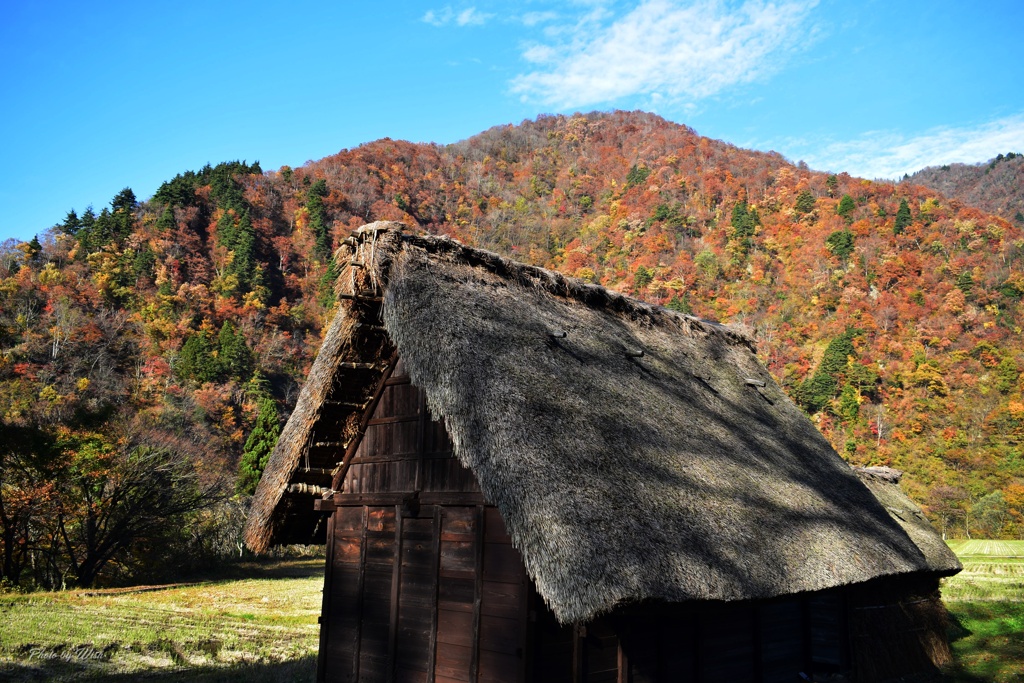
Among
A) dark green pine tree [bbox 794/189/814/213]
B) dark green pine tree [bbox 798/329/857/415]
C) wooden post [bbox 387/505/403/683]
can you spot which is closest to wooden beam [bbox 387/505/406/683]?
wooden post [bbox 387/505/403/683]

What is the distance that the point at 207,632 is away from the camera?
50.0ft

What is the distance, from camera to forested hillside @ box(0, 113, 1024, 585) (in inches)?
1059

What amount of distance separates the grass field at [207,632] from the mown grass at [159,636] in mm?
19

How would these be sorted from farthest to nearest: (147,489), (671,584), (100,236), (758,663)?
1. (100,236)
2. (147,489)
3. (758,663)
4. (671,584)

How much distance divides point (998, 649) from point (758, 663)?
878 centimetres

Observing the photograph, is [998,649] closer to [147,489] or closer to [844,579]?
[844,579]

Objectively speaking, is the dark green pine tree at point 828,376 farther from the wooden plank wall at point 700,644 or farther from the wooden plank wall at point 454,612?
the wooden plank wall at point 454,612

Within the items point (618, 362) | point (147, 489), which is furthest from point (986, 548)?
point (147, 489)

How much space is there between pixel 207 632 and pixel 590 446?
12635 millimetres

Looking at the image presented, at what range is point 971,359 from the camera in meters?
50.9

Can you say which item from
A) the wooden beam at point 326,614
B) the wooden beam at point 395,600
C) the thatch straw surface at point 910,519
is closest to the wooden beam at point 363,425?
the wooden beam at point 326,614

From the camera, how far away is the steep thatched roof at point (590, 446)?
589 cm

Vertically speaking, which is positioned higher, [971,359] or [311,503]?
[971,359]

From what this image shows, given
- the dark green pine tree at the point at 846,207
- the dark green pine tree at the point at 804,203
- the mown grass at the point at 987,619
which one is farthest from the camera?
the dark green pine tree at the point at 804,203
